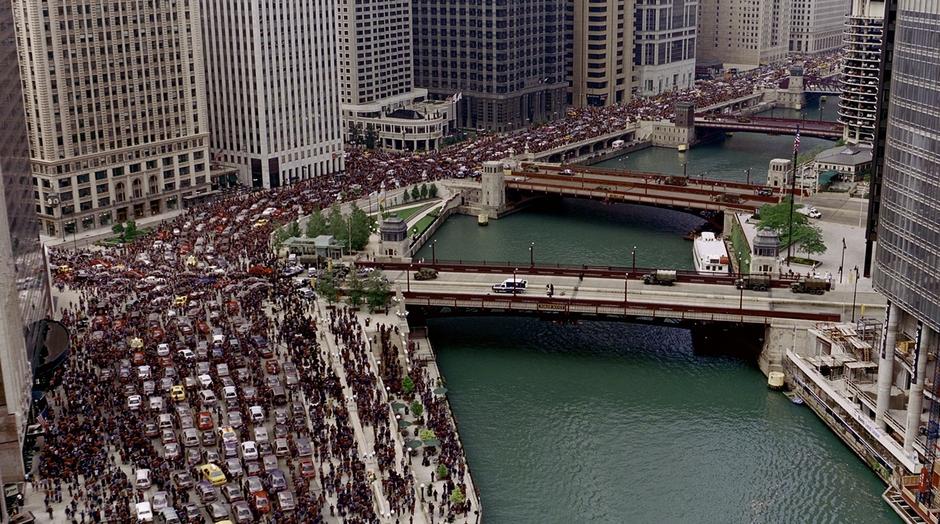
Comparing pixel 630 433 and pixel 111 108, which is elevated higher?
pixel 111 108

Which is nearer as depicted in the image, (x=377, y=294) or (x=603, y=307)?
(x=603, y=307)

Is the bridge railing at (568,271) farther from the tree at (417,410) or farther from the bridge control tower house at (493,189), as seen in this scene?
the bridge control tower house at (493,189)

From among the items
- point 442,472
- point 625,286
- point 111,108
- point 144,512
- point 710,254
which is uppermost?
point 111,108

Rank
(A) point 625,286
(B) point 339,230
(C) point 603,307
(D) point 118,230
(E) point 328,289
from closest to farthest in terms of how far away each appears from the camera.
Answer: (C) point 603,307, (A) point 625,286, (E) point 328,289, (B) point 339,230, (D) point 118,230

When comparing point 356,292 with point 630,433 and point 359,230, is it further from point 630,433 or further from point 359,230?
point 630,433

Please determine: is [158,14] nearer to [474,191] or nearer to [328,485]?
[474,191]

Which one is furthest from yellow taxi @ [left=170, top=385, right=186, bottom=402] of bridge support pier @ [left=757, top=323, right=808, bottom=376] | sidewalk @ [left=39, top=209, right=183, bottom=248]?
sidewalk @ [left=39, top=209, right=183, bottom=248]

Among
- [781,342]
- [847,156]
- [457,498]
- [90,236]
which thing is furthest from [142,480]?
[847,156]
